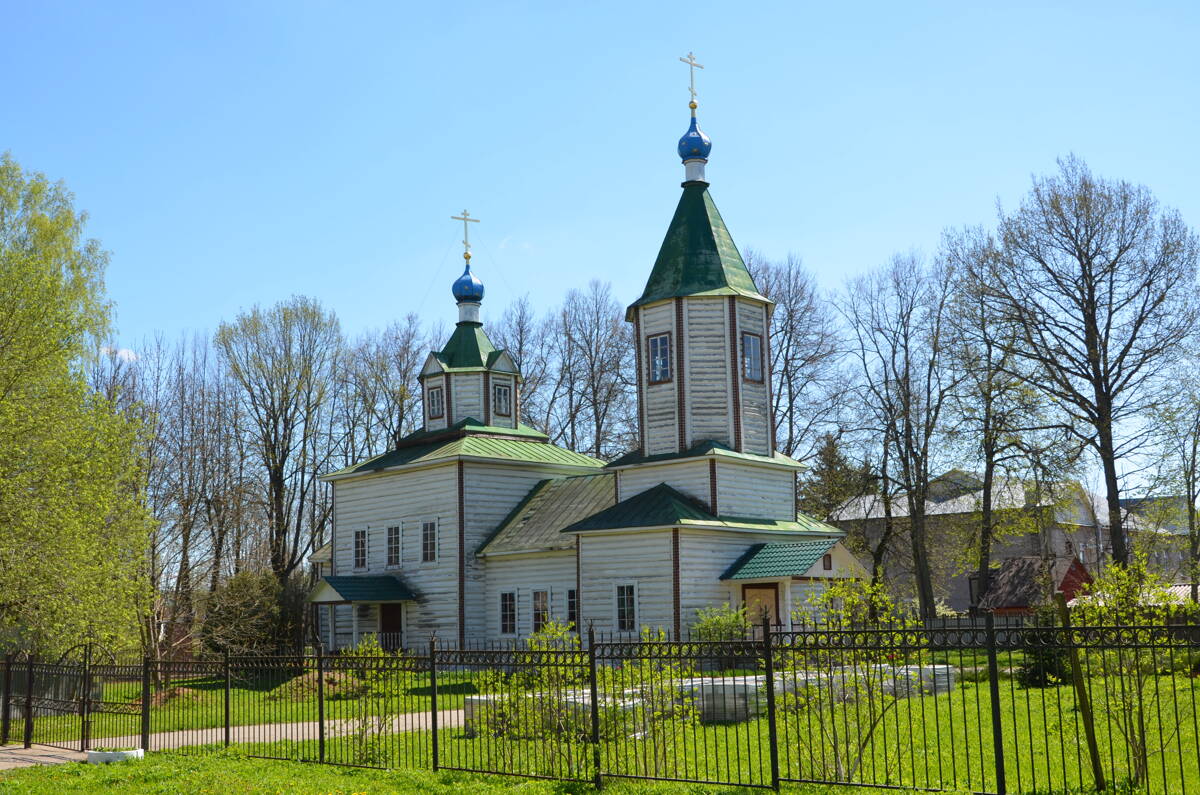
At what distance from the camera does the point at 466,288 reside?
120 feet

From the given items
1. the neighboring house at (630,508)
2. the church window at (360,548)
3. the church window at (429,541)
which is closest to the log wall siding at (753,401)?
the neighboring house at (630,508)

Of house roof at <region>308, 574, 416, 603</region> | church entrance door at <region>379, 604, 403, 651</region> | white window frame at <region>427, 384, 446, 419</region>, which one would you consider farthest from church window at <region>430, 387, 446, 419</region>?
church entrance door at <region>379, 604, 403, 651</region>

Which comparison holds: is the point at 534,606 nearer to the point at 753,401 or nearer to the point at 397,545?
the point at 397,545

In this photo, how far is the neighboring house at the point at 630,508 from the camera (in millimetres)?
24859

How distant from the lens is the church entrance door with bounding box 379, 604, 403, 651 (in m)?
31.1

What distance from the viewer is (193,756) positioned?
14445 millimetres

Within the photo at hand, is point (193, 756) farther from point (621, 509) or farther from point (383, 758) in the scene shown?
point (621, 509)

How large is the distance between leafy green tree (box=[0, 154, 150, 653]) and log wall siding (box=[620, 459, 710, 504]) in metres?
11.2

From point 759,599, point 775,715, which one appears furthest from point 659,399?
point 775,715

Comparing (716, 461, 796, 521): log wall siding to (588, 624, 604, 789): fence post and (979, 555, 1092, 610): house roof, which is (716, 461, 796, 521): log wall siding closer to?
(588, 624, 604, 789): fence post

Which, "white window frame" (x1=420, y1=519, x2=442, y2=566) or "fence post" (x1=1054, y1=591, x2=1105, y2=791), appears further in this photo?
"white window frame" (x1=420, y1=519, x2=442, y2=566)

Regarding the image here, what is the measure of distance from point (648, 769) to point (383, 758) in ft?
12.3

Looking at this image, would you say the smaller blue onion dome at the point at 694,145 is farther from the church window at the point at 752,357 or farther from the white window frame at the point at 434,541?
the white window frame at the point at 434,541

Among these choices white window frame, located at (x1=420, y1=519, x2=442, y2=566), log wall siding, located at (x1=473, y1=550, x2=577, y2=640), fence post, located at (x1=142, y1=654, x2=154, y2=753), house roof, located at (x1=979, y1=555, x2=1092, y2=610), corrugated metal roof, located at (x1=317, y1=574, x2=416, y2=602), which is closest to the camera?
fence post, located at (x1=142, y1=654, x2=154, y2=753)
